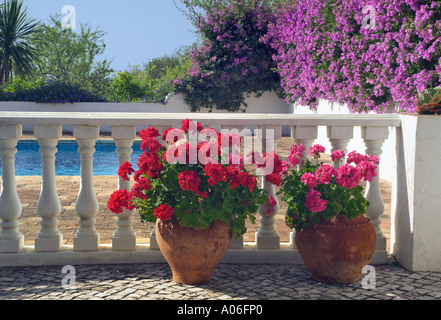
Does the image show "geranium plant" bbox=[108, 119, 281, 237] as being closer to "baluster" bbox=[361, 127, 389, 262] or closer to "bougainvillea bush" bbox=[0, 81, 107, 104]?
"baluster" bbox=[361, 127, 389, 262]

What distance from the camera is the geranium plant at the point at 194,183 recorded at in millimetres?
3084

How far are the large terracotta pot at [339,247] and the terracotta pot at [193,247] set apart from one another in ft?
1.92

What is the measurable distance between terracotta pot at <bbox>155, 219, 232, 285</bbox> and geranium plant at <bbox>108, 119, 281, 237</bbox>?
0.20ft

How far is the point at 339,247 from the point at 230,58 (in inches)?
582

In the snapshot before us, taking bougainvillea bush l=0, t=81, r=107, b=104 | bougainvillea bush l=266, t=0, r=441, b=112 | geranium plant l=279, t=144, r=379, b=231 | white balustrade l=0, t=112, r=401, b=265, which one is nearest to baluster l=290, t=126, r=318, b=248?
white balustrade l=0, t=112, r=401, b=265

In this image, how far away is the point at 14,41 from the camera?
70.0 feet

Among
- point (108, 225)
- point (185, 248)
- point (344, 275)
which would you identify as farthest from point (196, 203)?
point (108, 225)

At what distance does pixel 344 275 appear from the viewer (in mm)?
3355

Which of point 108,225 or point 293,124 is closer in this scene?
point 293,124

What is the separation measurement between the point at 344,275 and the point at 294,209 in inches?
22.1

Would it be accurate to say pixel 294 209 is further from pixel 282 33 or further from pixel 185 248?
pixel 282 33

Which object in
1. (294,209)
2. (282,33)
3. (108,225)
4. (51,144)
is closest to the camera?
(294,209)

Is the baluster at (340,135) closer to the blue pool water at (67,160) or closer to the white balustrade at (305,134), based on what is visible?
the white balustrade at (305,134)

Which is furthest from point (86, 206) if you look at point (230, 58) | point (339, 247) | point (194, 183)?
point (230, 58)
